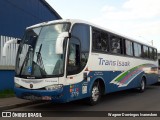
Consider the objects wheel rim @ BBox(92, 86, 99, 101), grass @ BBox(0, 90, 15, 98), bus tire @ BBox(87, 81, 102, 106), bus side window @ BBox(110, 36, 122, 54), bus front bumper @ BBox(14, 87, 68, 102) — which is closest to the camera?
bus front bumper @ BBox(14, 87, 68, 102)

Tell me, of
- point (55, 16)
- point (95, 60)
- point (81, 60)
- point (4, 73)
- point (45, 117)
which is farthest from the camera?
point (55, 16)

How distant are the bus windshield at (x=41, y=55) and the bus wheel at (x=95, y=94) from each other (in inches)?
93.0

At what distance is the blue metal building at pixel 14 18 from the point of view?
14.6 m

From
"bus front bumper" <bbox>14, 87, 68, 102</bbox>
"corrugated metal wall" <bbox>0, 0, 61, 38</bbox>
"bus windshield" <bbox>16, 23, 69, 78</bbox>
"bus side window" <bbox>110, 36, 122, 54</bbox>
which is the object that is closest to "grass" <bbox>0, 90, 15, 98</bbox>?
"bus windshield" <bbox>16, 23, 69, 78</bbox>

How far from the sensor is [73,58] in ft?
33.6

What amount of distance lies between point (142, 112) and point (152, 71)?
1020 cm

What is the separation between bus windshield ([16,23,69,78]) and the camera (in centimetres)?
973

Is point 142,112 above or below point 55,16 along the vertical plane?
below

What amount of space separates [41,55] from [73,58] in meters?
1.11

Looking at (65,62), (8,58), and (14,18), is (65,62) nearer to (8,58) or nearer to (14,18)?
(8,58)

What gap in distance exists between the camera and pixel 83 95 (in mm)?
10703

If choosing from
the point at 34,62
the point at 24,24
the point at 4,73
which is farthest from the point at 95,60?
the point at 24,24

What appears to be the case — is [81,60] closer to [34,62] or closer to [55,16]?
[34,62]

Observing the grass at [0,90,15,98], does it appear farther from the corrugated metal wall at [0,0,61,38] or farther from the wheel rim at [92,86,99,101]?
the wheel rim at [92,86,99,101]
